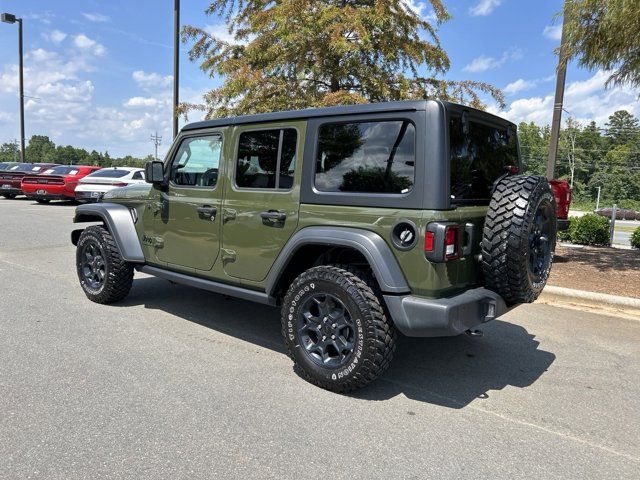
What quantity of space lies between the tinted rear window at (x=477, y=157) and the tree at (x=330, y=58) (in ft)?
14.3

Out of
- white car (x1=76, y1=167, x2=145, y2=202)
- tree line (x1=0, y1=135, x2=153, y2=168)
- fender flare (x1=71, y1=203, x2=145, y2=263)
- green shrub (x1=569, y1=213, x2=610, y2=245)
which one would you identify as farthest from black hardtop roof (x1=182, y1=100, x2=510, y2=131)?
tree line (x1=0, y1=135, x2=153, y2=168)

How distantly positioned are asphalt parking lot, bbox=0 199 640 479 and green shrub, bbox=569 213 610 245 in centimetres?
597

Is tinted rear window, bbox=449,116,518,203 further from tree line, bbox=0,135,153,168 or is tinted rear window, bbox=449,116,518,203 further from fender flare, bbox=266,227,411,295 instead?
tree line, bbox=0,135,153,168

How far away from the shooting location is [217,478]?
2.38 meters

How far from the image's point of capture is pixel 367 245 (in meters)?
3.15

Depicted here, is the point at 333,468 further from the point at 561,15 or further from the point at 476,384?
the point at 561,15

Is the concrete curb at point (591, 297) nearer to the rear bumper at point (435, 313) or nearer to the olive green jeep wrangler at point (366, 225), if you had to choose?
the olive green jeep wrangler at point (366, 225)

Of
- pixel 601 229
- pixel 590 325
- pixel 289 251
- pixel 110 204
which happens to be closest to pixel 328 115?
pixel 289 251

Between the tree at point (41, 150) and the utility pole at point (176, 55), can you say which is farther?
the tree at point (41, 150)

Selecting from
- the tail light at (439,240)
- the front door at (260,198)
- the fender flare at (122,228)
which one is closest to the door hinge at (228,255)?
the front door at (260,198)

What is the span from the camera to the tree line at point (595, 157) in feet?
255

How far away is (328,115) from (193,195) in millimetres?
1561

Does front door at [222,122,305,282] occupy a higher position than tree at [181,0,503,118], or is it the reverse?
tree at [181,0,503,118]

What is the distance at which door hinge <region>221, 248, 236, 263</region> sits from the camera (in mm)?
4035
